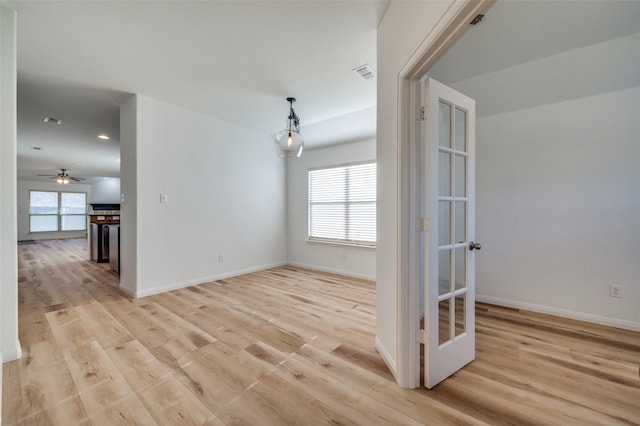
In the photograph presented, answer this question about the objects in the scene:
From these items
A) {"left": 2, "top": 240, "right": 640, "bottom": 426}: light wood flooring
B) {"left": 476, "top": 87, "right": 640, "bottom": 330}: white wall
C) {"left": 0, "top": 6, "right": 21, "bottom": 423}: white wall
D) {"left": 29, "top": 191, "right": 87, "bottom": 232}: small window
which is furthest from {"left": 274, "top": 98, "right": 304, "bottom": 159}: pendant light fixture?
{"left": 29, "top": 191, "right": 87, "bottom": 232}: small window

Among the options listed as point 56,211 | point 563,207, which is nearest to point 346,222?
point 563,207

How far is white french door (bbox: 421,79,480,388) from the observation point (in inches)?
64.1

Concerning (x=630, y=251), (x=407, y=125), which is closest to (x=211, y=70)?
(x=407, y=125)

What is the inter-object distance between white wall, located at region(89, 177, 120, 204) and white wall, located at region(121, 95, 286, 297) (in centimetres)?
956

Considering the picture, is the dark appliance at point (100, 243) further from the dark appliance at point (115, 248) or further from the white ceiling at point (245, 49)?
the white ceiling at point (245, 49)

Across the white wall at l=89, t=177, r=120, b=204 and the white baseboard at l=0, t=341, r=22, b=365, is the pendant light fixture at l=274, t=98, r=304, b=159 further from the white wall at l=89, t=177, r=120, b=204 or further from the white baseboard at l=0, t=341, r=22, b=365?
the white wall at l=89, t=177, r=120, b=204

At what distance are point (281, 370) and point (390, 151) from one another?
68.6 inches

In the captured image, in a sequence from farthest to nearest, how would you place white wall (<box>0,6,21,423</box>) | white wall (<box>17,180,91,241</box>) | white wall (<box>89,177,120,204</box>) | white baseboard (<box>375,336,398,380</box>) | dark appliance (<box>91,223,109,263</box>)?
white wall (<box>89,177,120,204</box>)
white wall (<box>17,180,91,241</box>)
dark appliance (<box>91,223,109,263</box>)
white wall (<box>0,6,21,423</box>)
white baseboard (<box>375,336,398,380</box>)

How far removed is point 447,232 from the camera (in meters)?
1.79

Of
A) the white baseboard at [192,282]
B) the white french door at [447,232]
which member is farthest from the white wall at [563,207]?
the white baseboard at [192,282]

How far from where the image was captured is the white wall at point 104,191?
1084 centimetres

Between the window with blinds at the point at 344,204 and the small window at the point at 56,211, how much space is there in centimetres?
1168

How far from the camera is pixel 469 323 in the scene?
190cm

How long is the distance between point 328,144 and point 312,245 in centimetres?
198
